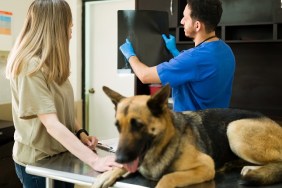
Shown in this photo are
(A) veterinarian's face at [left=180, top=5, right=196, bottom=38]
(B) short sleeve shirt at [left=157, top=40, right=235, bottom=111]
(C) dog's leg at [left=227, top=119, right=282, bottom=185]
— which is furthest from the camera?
(A) veterinarian's face at [left=180, top=5, right=196, bottom=38]

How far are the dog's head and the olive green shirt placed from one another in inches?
14.8

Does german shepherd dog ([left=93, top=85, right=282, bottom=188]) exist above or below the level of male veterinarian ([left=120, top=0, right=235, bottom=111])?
below

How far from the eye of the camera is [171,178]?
128 centimetres

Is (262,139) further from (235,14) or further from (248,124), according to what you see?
(235,14)

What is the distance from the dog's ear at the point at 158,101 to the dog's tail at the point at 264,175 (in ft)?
1.35

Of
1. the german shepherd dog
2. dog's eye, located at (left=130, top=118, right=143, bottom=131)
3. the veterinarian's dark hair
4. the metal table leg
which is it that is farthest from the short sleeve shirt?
the metal table leg

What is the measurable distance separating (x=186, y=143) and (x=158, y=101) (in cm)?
23

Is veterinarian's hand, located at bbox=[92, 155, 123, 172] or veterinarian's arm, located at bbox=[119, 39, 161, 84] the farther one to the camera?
veterinarian's arm, located at bbox=[119, 39, 161, 84]

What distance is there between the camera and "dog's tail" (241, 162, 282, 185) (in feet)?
4.40

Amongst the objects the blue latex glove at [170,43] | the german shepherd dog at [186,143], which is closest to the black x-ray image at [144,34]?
the blue latex glove at [170,43]

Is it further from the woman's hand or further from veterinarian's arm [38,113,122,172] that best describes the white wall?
veterinarian's arm [38,113,122,172]

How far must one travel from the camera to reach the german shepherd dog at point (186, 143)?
1257 mm

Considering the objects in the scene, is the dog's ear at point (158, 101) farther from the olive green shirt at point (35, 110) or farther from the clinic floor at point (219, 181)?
the olive green shirt at point (35, 110)

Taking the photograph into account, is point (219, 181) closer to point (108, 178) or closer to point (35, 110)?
point (108, 178)
